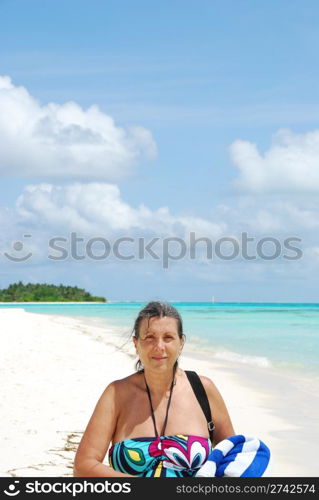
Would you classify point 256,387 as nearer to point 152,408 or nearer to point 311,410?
point 311,410

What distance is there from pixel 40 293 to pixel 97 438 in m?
143

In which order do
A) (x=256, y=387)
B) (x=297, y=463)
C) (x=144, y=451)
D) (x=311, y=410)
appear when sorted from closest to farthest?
1. (x=144, y=451)
2. (x=297, y=463)
3. (x=311, y=410)
4. (x=256, y=387)

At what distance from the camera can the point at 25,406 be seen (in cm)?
960

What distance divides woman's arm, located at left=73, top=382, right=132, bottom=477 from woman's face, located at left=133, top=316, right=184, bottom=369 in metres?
0.20

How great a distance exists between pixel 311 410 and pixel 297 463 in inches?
141

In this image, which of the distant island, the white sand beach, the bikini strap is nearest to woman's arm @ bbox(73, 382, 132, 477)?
the bikini strap

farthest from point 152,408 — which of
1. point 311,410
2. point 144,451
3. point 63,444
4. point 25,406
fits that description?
point 311,410

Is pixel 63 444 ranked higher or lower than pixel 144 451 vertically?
lower

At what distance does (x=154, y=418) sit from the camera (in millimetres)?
3033

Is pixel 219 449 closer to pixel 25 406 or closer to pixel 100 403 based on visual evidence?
pixel 100 403
